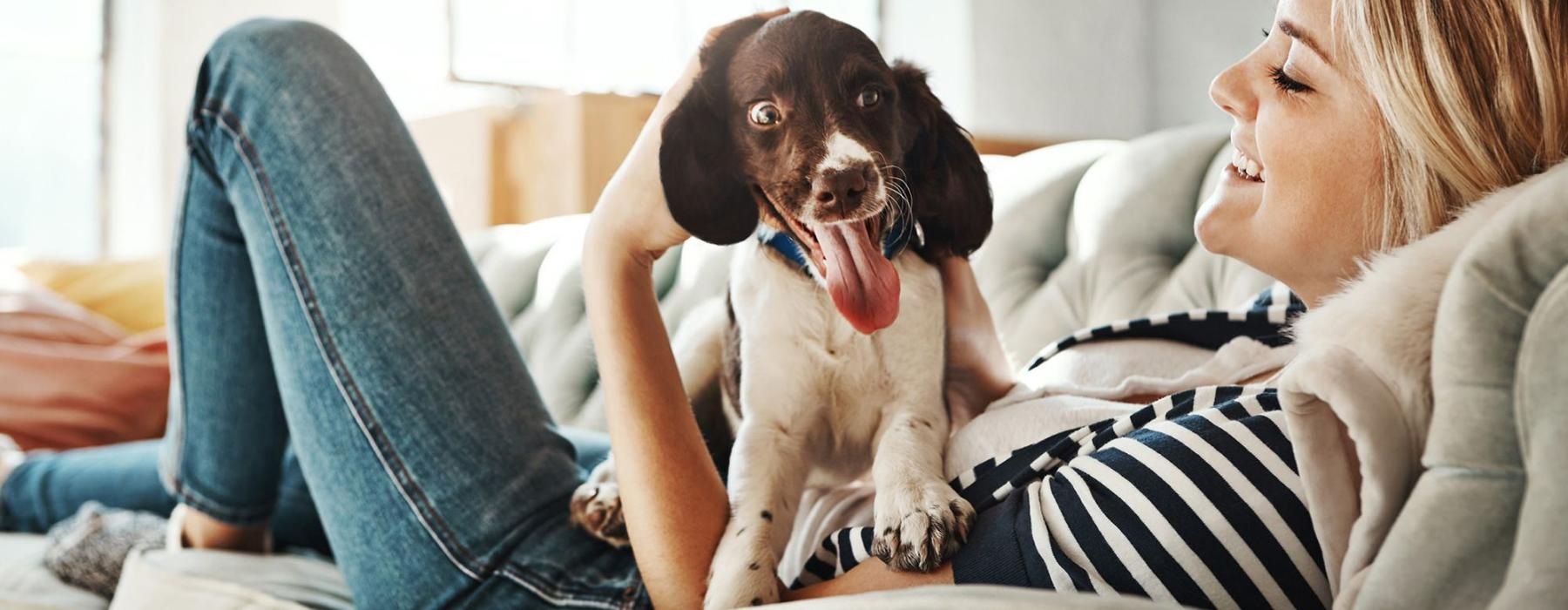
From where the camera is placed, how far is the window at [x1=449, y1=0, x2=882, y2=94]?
3.80m

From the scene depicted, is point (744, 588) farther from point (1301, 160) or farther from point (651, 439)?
point (1301, 160)

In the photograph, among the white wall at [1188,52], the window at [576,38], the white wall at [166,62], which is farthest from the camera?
the white wall at [166,62]

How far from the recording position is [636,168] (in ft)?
2.98

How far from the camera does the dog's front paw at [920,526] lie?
2.60 feet

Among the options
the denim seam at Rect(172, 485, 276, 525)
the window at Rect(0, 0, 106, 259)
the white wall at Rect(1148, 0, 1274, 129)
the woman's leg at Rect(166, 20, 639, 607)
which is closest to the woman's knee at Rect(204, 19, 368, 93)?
the woman's leg at Rect(166, 20, 639, 607)

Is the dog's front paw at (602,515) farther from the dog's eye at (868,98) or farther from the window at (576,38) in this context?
the window at (576,38)

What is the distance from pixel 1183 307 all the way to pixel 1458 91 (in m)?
0.61

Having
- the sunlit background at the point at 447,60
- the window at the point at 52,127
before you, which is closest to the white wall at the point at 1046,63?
the sunlit background at the point at 447,60

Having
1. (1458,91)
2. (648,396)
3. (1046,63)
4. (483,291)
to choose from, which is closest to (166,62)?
(1046,63)

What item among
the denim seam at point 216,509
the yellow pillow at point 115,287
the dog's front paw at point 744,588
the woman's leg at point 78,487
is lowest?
the yellow pillow at point 115,287

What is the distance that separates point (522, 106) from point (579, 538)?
1108 millimetres

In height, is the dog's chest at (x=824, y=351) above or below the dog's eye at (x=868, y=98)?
below

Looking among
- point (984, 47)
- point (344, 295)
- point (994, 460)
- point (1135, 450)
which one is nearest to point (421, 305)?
point (344, 295)

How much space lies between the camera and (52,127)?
4910 mm
